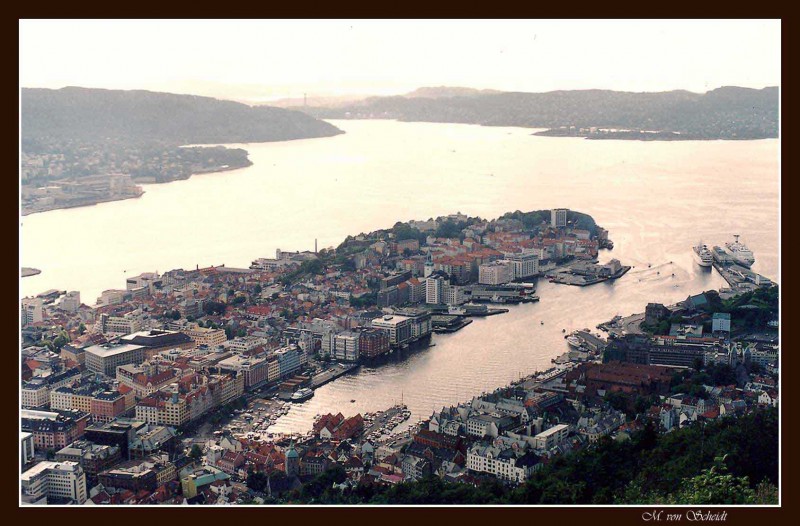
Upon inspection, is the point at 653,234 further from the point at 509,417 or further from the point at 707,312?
the point at 509,417

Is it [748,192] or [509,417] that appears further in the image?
[748,192]

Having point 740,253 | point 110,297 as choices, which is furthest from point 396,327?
point 740,253

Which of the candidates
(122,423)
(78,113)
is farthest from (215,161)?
(122,423)

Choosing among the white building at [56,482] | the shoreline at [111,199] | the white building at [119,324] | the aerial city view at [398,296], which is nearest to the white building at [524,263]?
the aerial city view at [398,296]

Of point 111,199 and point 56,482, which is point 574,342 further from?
point 111,199

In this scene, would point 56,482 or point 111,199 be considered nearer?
Answer: point 56,482

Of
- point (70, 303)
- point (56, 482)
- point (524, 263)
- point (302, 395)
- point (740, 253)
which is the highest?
point (740, 253)
